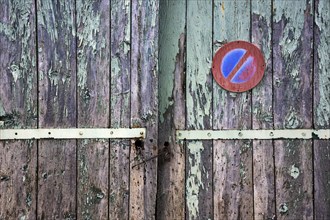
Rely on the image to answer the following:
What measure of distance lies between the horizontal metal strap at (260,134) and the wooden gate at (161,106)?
0.07 ft

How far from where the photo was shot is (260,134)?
78.7 inches

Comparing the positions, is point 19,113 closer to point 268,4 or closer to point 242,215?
point 242,215

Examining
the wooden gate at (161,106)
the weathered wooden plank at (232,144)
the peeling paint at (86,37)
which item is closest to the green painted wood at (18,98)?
the wooden gate at (161,106)

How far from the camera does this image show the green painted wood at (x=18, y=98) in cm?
190

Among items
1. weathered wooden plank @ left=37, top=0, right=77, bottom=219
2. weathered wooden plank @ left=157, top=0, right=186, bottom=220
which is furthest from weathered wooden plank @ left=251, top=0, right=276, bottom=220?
weathered wooden plank @ left=37, top=0, right=77, bottom=219

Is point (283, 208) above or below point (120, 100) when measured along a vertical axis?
below

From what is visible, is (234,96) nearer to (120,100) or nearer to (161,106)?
(161,106)

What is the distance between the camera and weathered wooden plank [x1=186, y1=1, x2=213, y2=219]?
6.57 feet

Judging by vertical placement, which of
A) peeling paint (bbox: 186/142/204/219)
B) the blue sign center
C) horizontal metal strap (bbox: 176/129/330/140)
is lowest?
peeling paint (bbox: 186/142/204/219)

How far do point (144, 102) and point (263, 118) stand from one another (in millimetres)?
529

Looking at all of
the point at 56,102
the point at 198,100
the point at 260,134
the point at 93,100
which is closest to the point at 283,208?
the point at 260,134

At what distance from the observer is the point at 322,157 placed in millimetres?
2002

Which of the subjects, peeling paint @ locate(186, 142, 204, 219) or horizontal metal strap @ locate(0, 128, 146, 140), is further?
peeling paint @ locate(186, 142, 204, 219)

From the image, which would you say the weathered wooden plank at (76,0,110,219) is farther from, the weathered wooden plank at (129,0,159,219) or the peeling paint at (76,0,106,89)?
the weathered wooden plank at (129,0,159,219)
